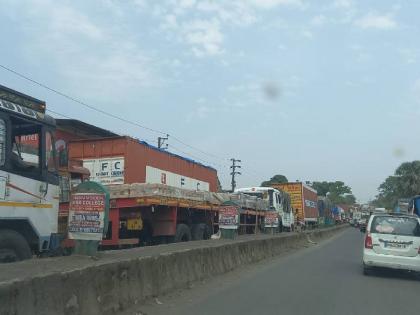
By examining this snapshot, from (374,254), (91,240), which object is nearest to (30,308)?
(91,240)

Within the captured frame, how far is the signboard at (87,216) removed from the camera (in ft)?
28.6

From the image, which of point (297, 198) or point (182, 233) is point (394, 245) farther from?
point (297, 198)

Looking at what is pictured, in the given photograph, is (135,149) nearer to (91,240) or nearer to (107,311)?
(91,240)

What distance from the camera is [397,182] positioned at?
94.3 meters

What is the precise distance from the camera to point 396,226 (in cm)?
1417

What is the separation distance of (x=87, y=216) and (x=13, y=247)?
1.18 metres

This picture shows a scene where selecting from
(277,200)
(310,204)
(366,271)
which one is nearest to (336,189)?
(310,204)

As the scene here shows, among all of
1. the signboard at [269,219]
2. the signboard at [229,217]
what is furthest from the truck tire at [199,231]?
the signboard at [269,219]

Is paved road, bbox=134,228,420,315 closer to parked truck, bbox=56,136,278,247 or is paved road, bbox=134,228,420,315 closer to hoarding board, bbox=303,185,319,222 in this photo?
parked truck, bbox=56,136,278,247

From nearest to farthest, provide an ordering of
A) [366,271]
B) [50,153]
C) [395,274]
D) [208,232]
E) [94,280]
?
[94,280] < [50,153] < [366,271] < [395,274] < [208,232]

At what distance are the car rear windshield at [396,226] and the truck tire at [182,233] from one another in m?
5.47

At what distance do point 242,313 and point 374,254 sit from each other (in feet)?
21.5

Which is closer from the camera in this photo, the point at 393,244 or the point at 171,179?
the point at 393,244

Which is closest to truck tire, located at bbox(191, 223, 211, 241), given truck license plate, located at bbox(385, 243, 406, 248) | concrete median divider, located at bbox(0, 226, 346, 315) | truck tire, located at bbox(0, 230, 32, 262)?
concrete median divider, located at bbox(0, 226, 346, 315)
